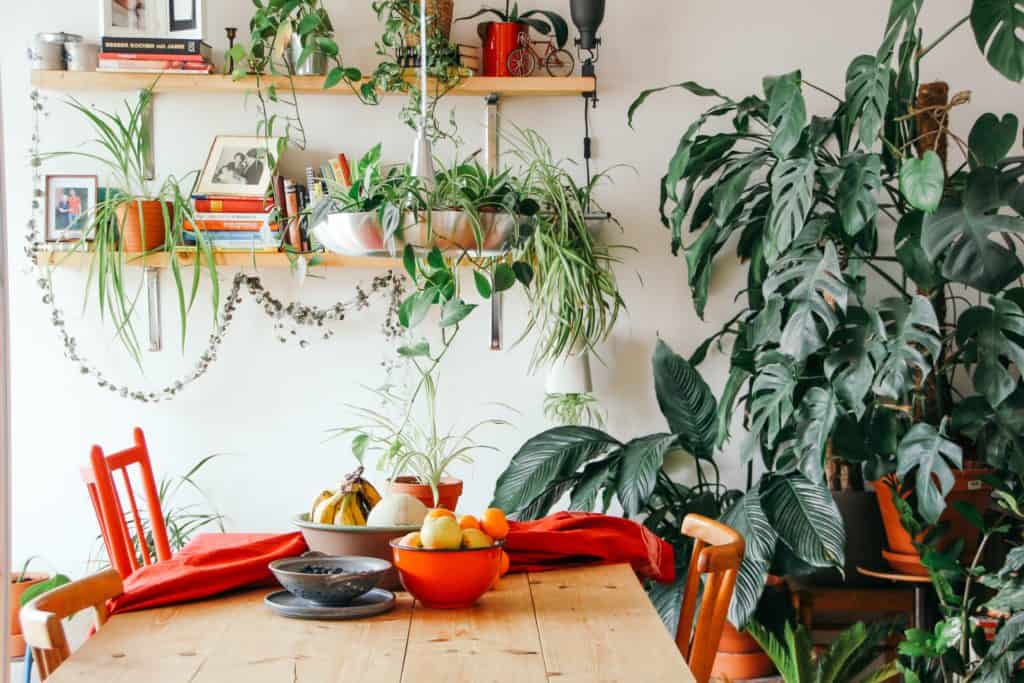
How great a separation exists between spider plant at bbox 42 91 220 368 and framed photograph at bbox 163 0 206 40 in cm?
22

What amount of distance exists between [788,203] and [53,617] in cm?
234

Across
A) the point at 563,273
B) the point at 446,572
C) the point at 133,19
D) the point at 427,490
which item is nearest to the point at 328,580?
the point at 446,572

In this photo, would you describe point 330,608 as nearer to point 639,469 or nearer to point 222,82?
point 639,469

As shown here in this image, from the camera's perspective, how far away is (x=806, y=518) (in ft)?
10.8

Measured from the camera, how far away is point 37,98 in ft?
12.8

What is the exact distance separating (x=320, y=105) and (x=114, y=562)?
1.78 m

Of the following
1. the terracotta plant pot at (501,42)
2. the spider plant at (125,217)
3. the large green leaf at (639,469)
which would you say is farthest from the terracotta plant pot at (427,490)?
the terracotta plant pot at (501,42)

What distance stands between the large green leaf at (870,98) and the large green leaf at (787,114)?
141 millimetres

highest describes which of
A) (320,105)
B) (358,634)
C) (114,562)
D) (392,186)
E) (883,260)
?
(320,105)

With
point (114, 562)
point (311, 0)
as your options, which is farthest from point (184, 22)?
point (114, 562)

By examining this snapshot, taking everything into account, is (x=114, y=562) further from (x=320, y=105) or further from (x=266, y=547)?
(x=320, y=105)

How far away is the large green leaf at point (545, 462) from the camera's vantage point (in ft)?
12.0

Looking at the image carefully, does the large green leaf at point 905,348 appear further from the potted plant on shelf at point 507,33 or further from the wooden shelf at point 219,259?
the wooden shelf at point 219,259

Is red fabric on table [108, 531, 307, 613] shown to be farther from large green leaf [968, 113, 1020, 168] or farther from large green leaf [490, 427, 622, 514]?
large green leaf [968, 113, 1020, 168]
